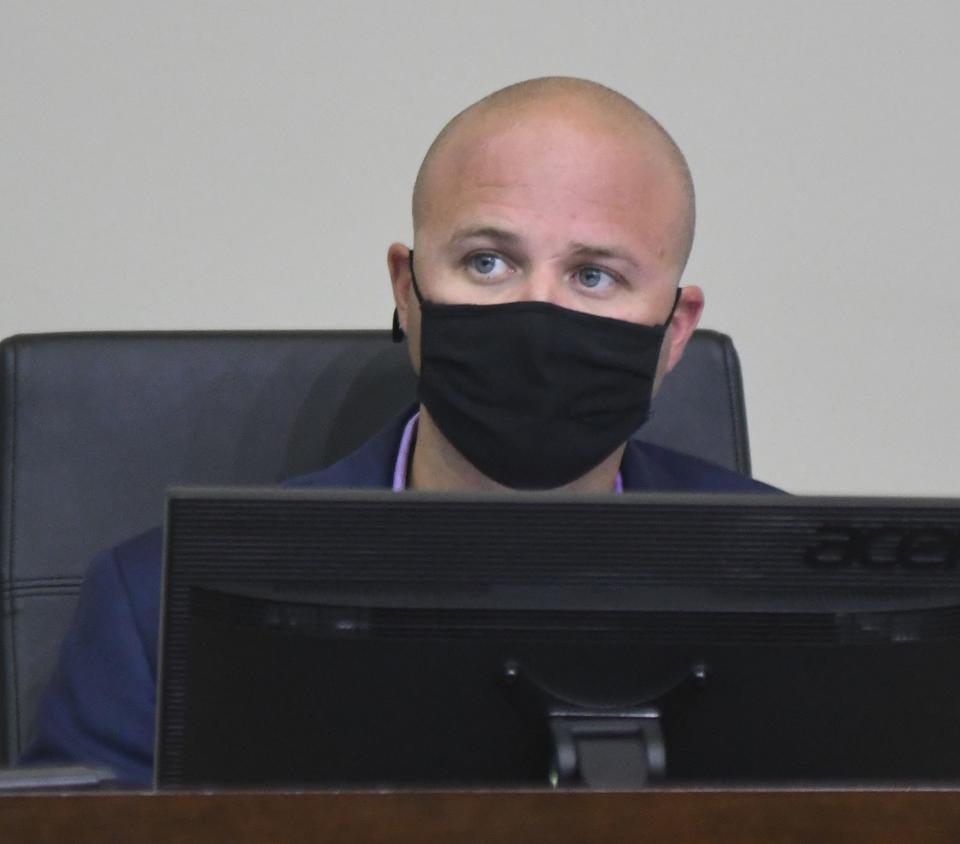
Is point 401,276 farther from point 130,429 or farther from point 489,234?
point 130,429

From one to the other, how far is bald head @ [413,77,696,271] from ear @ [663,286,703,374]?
0.10 feet

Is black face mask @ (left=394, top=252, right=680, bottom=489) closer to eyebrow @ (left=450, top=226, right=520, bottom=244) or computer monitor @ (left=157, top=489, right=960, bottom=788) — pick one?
eyebrow @ (left=450, top=226, right=520, bottom=244)

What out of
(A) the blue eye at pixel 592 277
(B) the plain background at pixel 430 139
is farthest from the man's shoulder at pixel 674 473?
(B) the plain background at pixel 430 139

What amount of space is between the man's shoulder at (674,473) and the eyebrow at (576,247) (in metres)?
0.24

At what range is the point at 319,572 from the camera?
38.1 inches

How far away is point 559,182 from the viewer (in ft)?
5.23

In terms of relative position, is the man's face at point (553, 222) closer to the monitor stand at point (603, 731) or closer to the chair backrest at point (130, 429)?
the chair backrest at point (130, 429)

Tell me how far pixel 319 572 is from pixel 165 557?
8cm

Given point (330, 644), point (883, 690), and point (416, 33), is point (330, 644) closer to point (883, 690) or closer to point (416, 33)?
point (883, 690)

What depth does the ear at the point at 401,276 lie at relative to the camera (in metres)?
1.71

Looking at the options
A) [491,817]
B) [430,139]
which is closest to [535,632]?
[491,817]

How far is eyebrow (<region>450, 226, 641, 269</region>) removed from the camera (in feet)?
5.14

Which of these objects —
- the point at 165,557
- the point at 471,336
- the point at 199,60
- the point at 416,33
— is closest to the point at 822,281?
the point at 416,33

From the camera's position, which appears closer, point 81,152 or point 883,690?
point 883,690
